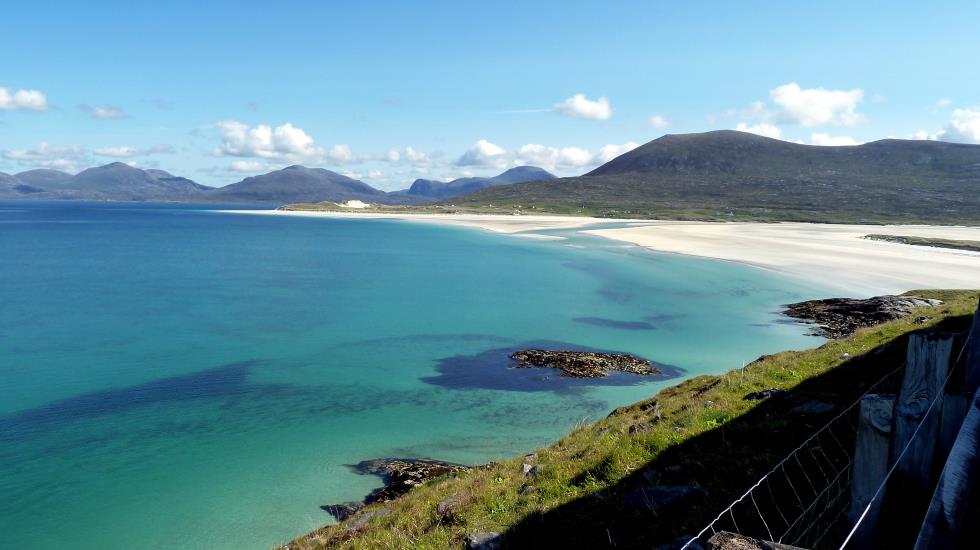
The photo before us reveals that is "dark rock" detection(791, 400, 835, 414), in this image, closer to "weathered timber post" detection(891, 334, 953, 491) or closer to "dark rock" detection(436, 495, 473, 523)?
"dark rock" detection(436, 495, 473, 523)

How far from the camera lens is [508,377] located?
31.6 meters

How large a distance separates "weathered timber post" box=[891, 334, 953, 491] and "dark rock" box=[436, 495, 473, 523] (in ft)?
25.5

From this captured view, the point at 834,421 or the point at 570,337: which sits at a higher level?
the point at 834,421

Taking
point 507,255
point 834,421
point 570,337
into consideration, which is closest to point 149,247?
point 507,255

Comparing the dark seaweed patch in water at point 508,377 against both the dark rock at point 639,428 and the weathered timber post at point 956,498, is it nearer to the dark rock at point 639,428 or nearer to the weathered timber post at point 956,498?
the dark rock at point 639,428

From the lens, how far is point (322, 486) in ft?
64.1

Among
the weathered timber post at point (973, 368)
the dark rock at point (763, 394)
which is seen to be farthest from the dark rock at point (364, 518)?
the weathered timber post at point (973, 368)

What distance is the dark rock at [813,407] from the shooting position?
13.1 metres

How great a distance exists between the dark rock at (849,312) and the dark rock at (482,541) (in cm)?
3590

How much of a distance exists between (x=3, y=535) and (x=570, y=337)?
31306 mm

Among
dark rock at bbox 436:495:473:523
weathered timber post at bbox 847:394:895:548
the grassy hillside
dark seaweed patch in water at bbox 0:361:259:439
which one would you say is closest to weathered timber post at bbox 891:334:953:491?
weathered timber post at bbox 847:394:895:548

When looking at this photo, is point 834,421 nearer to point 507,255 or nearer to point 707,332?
point 707,332

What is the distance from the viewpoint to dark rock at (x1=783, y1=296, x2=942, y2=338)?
40.4m

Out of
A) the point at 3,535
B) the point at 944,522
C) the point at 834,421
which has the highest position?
the point at 944,522
